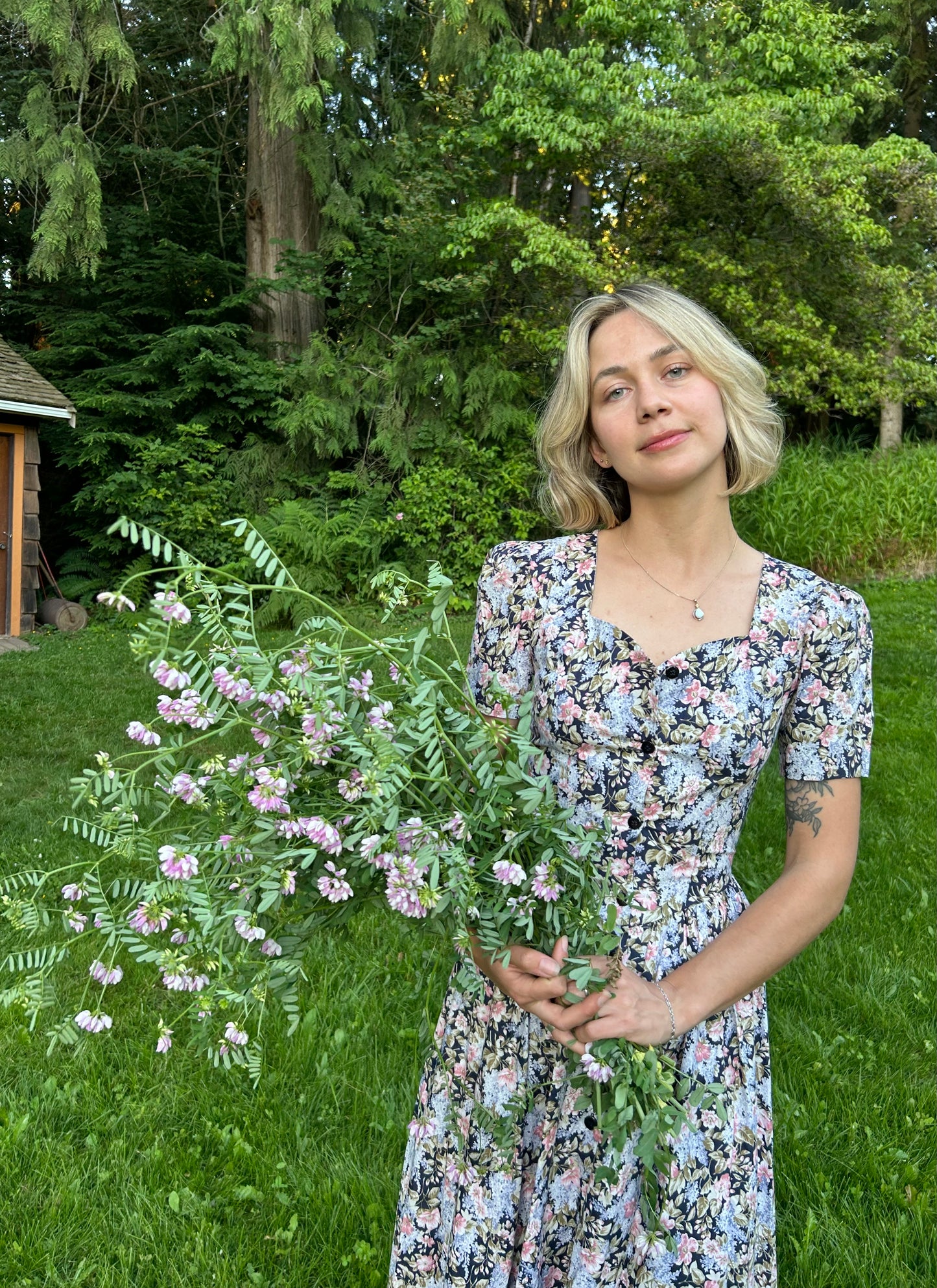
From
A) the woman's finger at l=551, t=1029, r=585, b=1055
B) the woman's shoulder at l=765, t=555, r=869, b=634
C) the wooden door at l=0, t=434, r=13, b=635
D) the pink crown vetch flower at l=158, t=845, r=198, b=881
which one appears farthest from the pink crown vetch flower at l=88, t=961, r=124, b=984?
the wooden door at l=0, t=434, r=13, b=635

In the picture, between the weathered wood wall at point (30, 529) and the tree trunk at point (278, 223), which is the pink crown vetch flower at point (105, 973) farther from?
the tree trunk at point (278, 223)

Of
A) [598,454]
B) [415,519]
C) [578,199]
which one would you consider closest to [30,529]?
[415,519]

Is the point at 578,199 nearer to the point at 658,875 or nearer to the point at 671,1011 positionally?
the point at 658,875

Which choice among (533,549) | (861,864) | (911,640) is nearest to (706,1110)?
(533,549)

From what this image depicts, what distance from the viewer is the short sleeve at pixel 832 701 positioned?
Answer: 4.74ft

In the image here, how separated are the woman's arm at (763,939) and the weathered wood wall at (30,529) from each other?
1072 cm

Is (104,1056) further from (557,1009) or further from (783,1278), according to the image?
(557,1009)

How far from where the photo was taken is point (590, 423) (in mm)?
1653

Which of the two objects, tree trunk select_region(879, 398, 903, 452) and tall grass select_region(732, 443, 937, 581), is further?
tree trunk select_region(879, 398, 903, 452)

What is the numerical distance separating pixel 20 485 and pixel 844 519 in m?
8.62

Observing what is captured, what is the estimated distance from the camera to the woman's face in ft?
4.81

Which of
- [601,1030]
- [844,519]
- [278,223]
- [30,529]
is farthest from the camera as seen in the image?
[278,223]

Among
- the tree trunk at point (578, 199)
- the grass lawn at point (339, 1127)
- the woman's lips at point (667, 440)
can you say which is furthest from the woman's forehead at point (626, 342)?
the tree trunk at point (578, 199)

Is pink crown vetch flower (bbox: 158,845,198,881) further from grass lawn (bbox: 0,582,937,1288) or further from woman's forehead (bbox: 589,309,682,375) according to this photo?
woman's forehead (bbox: 589,309,682,375)
